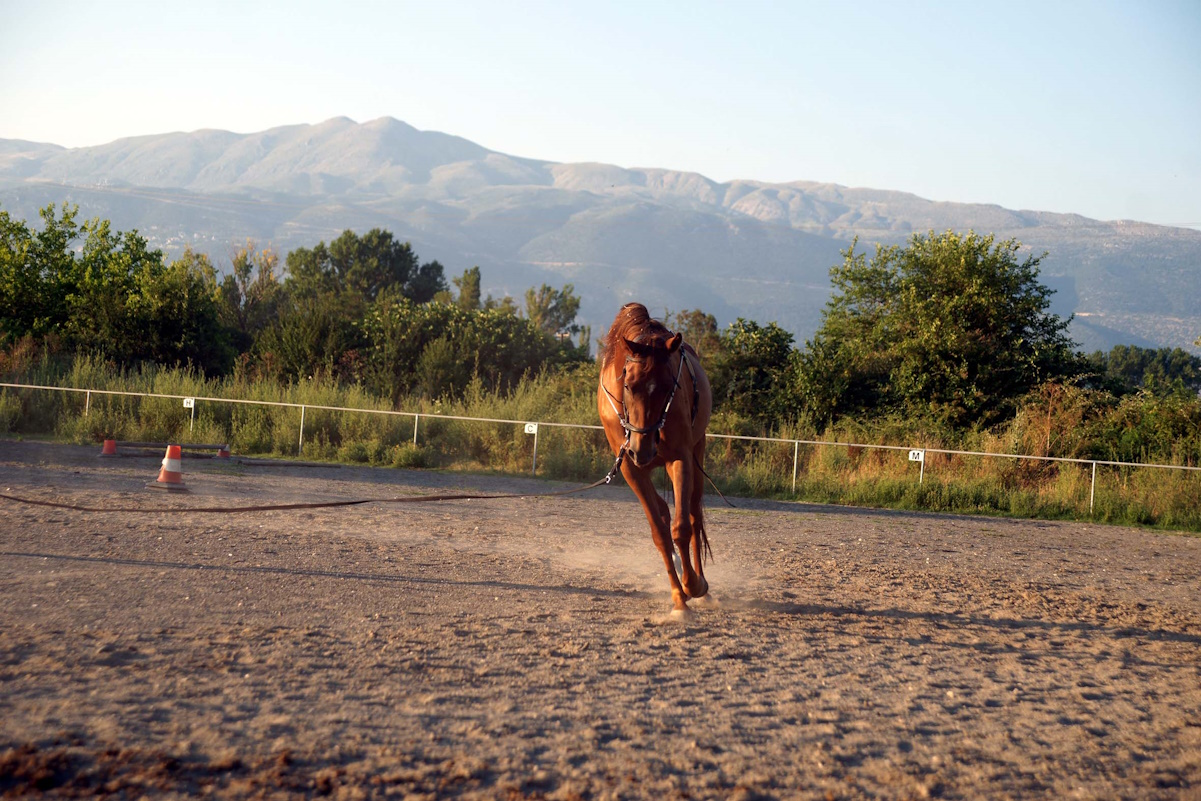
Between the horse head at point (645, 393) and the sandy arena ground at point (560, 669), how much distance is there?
4.37ft

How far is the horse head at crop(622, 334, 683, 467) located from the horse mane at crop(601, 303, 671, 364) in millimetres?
177

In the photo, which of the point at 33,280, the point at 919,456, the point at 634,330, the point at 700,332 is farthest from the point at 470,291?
the point at 634,330

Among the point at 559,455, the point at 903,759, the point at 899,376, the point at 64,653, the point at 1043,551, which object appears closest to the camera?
the point at 903,759

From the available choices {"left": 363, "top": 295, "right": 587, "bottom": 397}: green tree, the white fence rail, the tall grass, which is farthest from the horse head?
{"left": 363, "top": 295, "right": 587, "bottom": 397}: green tree

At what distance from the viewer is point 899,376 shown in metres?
23.8

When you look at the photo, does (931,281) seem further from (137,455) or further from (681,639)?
(681,639)

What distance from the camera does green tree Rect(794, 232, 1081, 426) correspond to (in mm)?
23156

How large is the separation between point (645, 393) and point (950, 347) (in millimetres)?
17823

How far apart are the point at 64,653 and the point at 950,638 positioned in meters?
5.85

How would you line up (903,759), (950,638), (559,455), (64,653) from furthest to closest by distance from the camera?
1. (559,455)
2. (950,638)
3. (64,653)
4. (903,759)

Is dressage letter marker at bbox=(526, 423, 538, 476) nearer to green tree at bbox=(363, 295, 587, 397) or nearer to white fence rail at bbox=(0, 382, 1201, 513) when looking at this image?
white fence rail at bbox=(0, 382, 1201, 513)

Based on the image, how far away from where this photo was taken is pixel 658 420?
7328 mm

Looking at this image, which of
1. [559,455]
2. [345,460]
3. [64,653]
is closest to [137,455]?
[345,460]

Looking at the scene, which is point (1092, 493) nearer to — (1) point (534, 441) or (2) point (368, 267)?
(1) point (534, 441)
